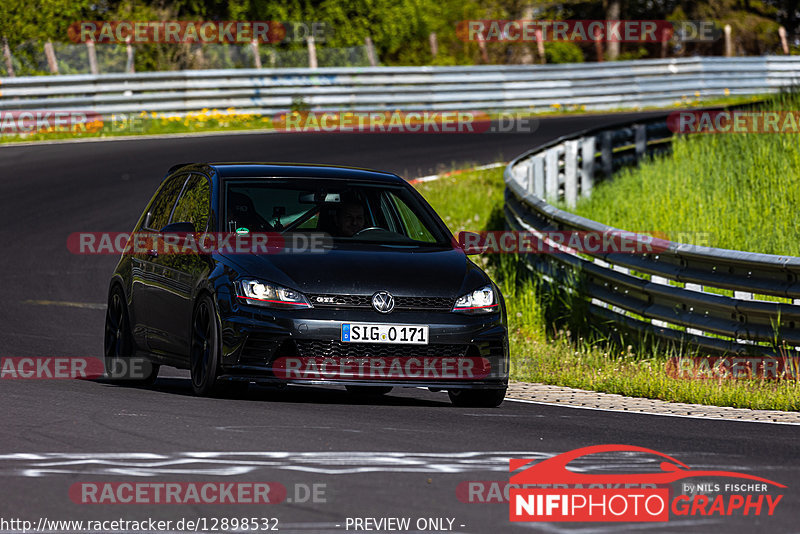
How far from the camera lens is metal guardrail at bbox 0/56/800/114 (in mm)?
28125

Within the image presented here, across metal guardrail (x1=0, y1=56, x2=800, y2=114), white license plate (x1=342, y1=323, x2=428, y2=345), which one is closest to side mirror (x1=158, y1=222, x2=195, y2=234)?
white license plate (x1=342, y1=323, x2=428, y2=345)

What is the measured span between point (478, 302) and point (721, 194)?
28.3 feet

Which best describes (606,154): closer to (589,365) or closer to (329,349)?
(589,365)

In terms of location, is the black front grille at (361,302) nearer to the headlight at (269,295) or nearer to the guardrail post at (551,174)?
the headlight at (269,295)

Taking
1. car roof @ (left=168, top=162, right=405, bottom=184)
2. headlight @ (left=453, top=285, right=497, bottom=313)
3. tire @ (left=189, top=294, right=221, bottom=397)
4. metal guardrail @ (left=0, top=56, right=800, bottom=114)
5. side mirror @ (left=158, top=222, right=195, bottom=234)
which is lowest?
metal guardrail @ (left=0, top=56, right=800, bottom=114)

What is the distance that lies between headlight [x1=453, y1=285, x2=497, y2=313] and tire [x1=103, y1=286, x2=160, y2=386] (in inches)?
110

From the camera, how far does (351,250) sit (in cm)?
930

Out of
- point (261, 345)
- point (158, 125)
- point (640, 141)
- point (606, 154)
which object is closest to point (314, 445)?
point (261, 345)

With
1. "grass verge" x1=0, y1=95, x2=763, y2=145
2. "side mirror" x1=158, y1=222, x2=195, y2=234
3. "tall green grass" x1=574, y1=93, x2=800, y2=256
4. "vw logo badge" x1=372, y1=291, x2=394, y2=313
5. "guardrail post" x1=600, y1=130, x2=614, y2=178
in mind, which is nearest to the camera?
"vw logo badge" x1=372, y1=291, x2=394, y2=313

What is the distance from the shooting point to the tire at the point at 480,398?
30.3 feet

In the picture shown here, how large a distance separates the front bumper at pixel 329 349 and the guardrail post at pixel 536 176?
32.5 ft

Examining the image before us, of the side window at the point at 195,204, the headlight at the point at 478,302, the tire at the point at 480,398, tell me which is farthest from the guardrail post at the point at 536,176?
the headlight at the point at 478,302

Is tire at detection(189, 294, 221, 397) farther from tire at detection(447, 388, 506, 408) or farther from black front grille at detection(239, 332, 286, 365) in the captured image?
tire at detection(447, 388, 506, 408)

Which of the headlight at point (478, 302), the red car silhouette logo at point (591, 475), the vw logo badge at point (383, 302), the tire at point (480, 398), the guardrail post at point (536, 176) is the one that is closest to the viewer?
the red car silhouette logo at point (591, 475)
